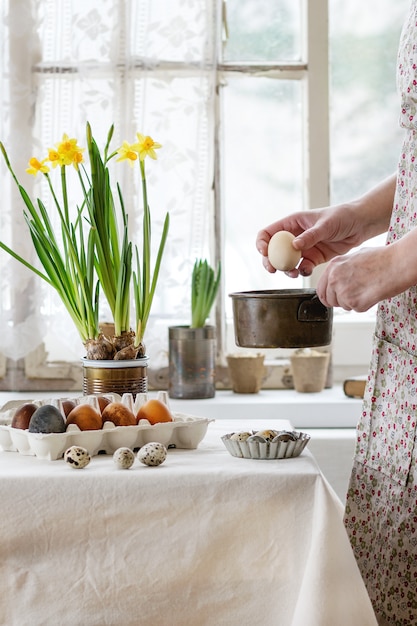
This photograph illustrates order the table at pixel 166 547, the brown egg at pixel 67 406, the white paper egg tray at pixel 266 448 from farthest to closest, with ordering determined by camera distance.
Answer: the brown egg at pixel 67 406
the white paper egg tray at pixel 266 448
the table at pixel 166 547

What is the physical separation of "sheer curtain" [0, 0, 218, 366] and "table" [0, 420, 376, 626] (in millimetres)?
1420

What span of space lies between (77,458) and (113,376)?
397mm

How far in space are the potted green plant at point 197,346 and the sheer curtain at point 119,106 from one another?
0.30 ft

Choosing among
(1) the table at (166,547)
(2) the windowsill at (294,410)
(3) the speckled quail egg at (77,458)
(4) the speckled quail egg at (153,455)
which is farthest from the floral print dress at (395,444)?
(2) the windowsill at (294,410)

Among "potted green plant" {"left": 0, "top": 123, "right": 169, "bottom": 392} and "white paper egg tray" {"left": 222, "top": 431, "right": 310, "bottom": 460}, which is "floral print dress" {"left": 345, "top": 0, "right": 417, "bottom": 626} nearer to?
"white paper egg tray" {"left": 222, "top": 431, "right": 310, "bottom": 460}

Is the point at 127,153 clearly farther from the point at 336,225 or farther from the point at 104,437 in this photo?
the point at 104,437

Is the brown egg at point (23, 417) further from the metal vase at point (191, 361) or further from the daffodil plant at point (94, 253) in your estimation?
the metal vase at point (191, 361)

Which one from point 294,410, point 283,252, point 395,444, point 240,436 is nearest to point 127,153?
point 283,252

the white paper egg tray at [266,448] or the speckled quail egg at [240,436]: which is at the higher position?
the speckled quail egg at [240,436]

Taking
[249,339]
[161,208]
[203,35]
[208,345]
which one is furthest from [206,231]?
[249,339]

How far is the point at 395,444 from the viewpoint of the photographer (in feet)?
4.77

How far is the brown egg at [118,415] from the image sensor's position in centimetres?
142

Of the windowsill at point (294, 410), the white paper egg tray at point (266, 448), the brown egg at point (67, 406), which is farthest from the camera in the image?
the windowsill at point (294, 410)

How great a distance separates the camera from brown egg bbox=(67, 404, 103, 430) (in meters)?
1.39
